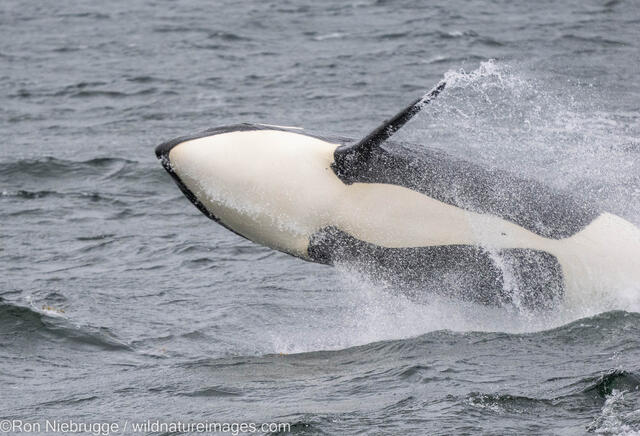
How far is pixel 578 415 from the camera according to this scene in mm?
8172

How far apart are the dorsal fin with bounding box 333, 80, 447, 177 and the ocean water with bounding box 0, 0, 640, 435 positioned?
0.65 m

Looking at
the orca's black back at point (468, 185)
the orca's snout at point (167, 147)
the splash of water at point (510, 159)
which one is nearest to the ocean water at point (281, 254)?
the splash of water at point (510, 159)

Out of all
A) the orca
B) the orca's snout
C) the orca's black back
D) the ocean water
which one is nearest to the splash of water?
the ocean water

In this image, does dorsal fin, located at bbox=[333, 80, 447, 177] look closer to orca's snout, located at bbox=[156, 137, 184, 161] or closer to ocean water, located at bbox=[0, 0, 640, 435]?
ocean water, located at bbox=[0, 0, 640, 435]

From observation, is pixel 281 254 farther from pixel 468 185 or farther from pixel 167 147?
pixel 468 185

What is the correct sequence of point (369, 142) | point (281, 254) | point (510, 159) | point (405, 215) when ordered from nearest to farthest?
point (369, 142), point (405, 215), point (281, 254), point (510, 159)

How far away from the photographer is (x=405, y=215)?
10.6 metres

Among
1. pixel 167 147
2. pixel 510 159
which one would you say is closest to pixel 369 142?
pixel 167 147

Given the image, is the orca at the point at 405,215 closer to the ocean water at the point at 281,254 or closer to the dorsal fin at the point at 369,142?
the dorsal fin at the point at 369,142

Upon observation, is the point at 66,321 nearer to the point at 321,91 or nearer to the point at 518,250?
the point at 518,250

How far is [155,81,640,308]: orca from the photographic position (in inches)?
418

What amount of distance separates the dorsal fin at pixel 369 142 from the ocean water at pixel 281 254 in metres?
0.65

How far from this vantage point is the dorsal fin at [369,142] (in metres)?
10.1

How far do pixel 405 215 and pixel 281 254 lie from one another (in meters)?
4.11
